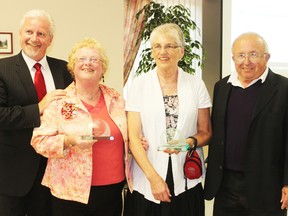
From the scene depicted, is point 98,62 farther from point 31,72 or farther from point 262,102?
point 262,102

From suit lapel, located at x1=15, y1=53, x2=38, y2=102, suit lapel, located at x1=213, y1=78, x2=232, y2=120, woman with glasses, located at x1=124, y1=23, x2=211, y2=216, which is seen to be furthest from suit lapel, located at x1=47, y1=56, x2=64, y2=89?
suit lapel, located at x1=213, y1=78, x2=232, y2=120

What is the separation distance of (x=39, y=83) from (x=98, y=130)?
62cm

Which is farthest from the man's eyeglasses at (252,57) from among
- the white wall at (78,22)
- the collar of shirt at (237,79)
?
the white wall at (78,22)

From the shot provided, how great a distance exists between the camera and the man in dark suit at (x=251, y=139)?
2.05 m

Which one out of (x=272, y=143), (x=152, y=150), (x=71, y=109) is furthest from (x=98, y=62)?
(x=272, y=143)

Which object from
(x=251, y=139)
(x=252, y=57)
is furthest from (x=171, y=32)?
(x=251, y=139)

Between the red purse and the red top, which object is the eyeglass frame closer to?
the red top

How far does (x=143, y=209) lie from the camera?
216 centimetres

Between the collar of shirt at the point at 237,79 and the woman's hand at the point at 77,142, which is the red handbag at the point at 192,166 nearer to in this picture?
the collar of shirt at the point at 237,79

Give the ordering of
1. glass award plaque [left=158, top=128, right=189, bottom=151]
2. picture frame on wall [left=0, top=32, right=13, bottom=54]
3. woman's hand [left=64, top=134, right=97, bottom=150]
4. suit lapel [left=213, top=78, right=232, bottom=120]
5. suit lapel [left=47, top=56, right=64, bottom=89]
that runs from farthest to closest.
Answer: picture frame on wall [left=0, top=32, right=13, bottom=54], suit lapel [left=47, top=56, right=64, bottom=89], suit lapel [left=213, top=78, right=232, bottom=120], glass award plaque [left=158, top=128, right=189, bottom=151], woman's hand [left=64, top=134, right=97, bottom=150]

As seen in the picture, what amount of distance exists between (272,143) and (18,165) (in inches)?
60.2

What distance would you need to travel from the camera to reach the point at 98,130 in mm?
1894

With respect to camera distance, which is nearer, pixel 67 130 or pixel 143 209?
pixel 67 130

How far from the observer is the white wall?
3.94 m
